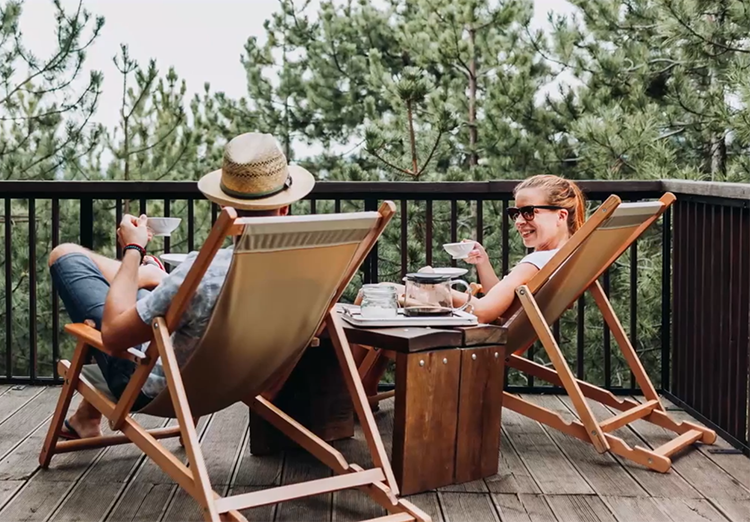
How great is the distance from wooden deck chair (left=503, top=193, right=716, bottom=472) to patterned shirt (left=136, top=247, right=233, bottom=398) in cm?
113

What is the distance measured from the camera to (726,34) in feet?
37.6

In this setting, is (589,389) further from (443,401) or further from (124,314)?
(124,314)

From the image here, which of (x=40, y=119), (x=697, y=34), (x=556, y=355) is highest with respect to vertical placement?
(x=697, y=34)

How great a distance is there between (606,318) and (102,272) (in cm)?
191

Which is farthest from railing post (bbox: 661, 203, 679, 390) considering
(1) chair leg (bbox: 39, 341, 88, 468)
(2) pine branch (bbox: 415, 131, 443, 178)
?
(2) pine branch (bbox: 415, 131, 443, 178)

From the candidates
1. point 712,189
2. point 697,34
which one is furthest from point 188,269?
point 697,34

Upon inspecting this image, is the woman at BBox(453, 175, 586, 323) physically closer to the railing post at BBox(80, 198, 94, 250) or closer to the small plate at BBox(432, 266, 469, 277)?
the small plate at BBox(432, 266, 469, 277)

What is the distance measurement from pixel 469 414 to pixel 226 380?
80 centimetres

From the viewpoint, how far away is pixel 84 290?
9.71 ft

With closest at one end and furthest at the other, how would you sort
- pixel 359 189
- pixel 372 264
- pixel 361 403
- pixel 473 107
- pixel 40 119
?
pixel 361 403
pixel 359 189
pixel 372 264
pixel 40 119
pixel 473 107

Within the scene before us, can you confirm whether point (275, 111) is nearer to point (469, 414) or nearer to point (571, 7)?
point (571, 7)

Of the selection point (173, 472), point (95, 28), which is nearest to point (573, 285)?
point (173, 472)

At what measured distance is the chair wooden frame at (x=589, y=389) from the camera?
10.0ft

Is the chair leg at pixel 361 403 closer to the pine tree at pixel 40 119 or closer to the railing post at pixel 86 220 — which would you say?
the railing post at pixel 86 220
